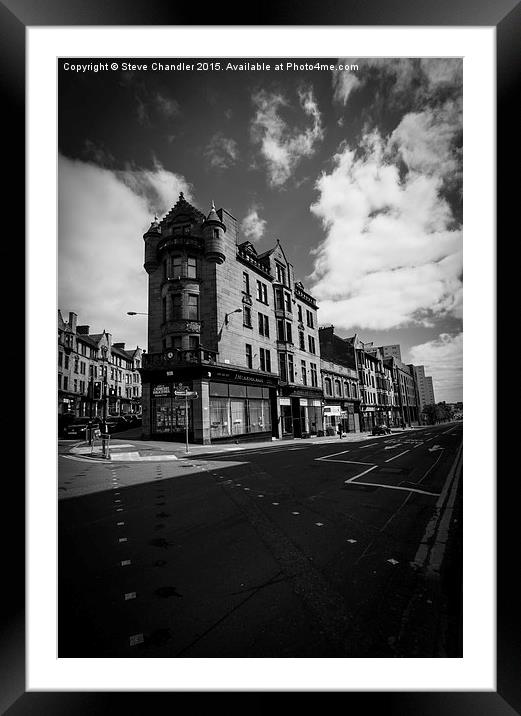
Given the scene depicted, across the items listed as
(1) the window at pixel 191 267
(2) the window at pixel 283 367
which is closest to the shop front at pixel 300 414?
(2) the window at pixel 283 367

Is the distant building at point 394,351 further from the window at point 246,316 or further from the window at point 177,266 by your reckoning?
the window at point 177,266

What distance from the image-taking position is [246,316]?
870 inches

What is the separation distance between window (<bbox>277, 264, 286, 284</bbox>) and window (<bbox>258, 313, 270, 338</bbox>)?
3.97 meters

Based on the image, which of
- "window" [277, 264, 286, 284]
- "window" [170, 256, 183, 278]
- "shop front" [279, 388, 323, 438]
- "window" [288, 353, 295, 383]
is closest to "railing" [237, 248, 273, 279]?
"window" [277, 264, 286, 284]

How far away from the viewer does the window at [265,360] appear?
924 inches

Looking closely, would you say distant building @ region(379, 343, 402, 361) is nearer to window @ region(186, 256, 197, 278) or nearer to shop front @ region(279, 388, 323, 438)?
shop front @ region(279, 388, 323, 438)

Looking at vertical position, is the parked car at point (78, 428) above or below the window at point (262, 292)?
below

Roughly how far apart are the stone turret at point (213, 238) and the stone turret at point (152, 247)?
3.05m
